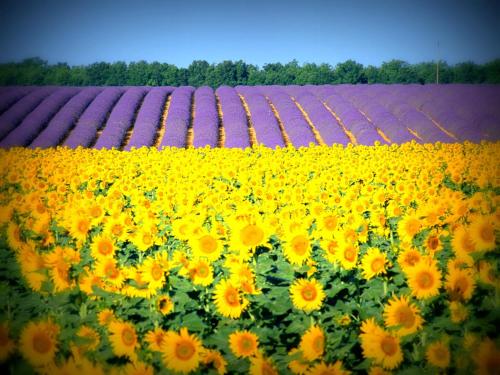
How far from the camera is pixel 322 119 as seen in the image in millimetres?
30125

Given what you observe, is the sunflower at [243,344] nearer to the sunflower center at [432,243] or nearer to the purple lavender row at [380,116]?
the sunflower center at [432,243]

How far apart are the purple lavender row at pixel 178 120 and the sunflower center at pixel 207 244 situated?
2130 centimetres

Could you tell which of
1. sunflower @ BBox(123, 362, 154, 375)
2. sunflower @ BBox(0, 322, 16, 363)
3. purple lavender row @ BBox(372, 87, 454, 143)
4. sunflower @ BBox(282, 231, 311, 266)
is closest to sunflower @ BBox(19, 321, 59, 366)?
sunflower @ BBox(0, 322, 16, 363)

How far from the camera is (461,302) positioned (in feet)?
9.77

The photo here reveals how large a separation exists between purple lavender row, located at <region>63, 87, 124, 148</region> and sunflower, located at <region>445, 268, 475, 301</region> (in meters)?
26.2

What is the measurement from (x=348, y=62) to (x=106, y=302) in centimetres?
5765

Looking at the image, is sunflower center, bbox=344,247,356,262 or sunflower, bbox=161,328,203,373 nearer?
sunflower, bbox=161,328,203,373

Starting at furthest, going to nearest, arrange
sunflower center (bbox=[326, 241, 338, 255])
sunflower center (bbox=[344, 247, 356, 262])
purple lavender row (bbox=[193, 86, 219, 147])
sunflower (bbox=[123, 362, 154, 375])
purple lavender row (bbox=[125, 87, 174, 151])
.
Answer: purple lavender row (bbox=[125, 87, 174, 151]) < purple lavender row (bbox=[193, 86, 219, 147]) < sunflower center (bbox=[326, 241, 338, 255]) < sunflower center (bbox=[344, 247, 356, 262]) < sunflower (bbox=[123, 362, 154, 375])

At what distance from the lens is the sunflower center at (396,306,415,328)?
274cm

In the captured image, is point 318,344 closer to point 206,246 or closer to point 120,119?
point 206,246

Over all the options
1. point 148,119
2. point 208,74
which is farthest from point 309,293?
point 208,74

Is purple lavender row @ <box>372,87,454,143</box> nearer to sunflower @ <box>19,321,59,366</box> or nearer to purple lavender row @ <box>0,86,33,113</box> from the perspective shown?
sunflower @ <box>19,321,59,366</box>

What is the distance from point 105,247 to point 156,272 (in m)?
0.72

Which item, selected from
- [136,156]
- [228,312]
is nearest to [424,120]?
[136,156]
